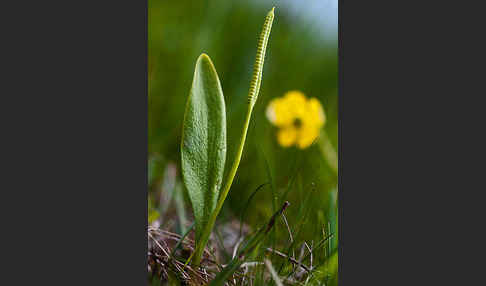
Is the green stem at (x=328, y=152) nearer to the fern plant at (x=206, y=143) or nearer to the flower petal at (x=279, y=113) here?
the flower petal at (x=279, y=113)

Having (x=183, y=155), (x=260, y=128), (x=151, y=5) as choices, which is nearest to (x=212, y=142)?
(x=183, y=155)

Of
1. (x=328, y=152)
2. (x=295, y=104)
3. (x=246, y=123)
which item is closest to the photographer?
(x=246, y=123)

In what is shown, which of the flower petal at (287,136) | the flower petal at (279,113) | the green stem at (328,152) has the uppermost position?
the flower petal at (279,113)

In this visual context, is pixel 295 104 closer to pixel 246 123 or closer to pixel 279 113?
pixel 279 113

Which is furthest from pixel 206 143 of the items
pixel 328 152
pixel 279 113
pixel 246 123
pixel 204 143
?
pixel 328 152

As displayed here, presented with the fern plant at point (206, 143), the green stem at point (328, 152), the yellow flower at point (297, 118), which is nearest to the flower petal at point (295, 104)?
the yellow flower at point (297, 118)

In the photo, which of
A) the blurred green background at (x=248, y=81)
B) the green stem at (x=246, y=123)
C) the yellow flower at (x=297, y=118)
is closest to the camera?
the green stem at (x=246, y=123)

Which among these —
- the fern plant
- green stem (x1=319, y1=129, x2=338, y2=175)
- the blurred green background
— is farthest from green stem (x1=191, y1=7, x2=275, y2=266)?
green stem (x1=319, y1=129, x2=338, y2=175)
